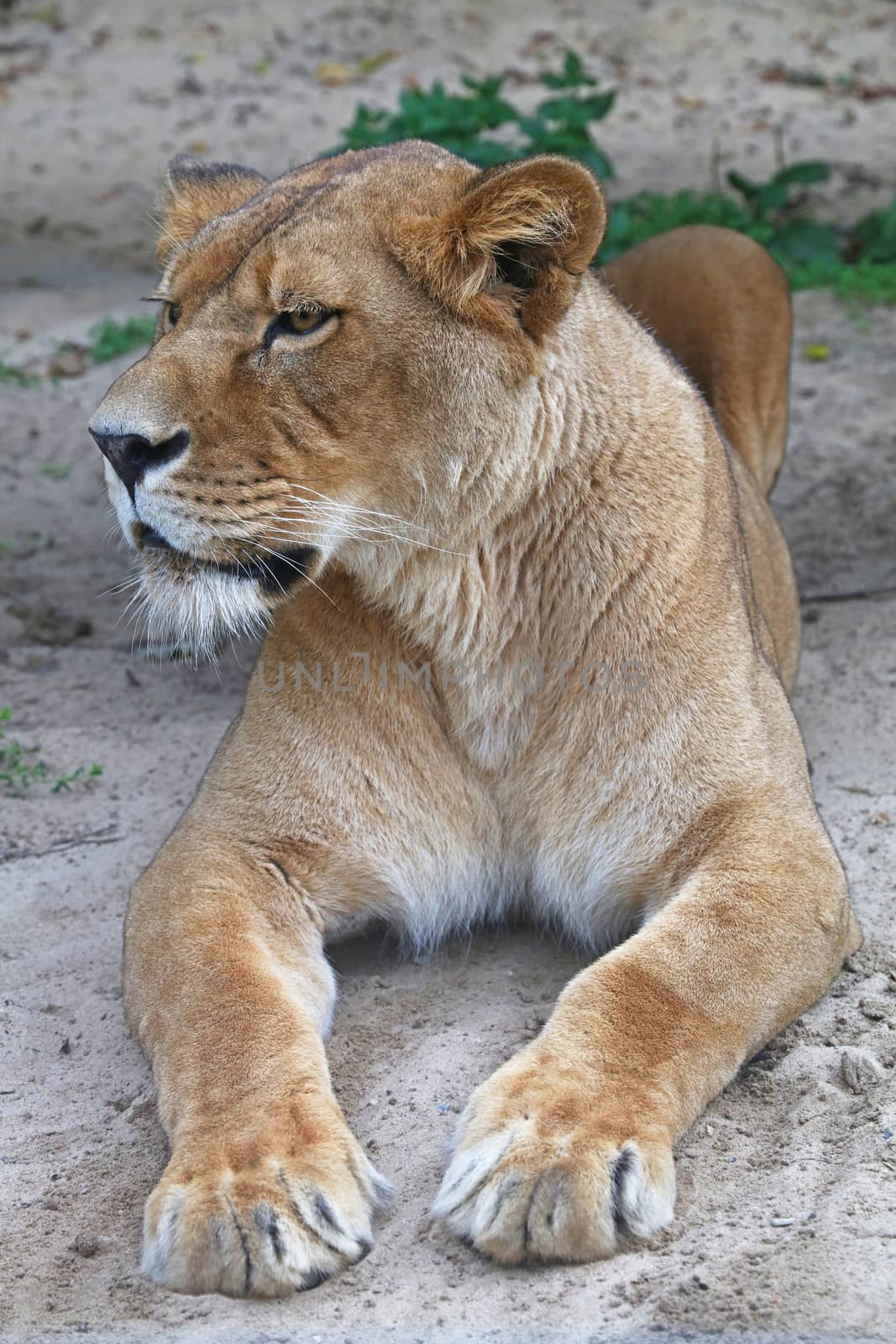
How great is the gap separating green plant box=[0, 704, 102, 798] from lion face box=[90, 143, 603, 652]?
131 cm

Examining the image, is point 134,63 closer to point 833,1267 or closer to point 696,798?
point 696,798

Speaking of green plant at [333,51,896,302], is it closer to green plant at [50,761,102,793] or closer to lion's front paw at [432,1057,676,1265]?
green plant at [50,761,102,793]

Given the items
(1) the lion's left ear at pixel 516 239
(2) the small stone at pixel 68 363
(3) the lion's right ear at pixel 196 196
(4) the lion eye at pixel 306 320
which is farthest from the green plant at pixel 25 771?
(2) the small stone at pixel 68 363

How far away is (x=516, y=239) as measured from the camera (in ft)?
8.70

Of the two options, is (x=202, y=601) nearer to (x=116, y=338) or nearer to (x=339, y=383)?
(x=339, y=383)

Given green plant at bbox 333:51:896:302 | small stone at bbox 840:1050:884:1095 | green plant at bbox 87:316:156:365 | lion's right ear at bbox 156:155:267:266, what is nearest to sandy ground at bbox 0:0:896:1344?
small stone at bbox 840:1050:884:1095

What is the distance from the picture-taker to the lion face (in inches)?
103

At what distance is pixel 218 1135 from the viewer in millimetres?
2354

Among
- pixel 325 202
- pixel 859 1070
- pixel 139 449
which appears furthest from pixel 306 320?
pixel 859 1070

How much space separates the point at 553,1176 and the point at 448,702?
41.1 inches

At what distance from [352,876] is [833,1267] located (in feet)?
4.03

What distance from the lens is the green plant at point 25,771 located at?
13.1 feet

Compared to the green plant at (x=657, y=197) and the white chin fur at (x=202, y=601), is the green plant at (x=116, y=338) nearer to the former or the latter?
the green plant at (x=657, y=197)

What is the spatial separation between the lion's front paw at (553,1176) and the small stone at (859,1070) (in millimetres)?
414
